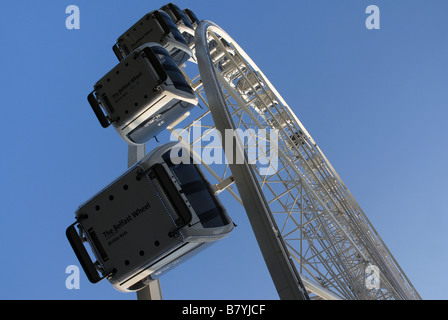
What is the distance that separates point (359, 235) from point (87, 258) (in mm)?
18299

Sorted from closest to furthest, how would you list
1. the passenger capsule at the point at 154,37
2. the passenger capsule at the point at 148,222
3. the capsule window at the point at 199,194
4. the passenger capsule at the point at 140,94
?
the passenger capsule at the point at 148,222 → the capsule window at the point at 199,194 → the passenger capsule at the point at 140,94 → the passenger capsule at the point at 154,37

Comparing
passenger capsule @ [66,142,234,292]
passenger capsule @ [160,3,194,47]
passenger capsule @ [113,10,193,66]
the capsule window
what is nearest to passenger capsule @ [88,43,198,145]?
passenger capsule @ [66,142,234,292]

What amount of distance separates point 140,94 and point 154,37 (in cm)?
284

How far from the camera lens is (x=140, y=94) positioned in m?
5.71

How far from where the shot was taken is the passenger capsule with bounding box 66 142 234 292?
411 cm

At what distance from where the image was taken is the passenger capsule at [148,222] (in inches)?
162

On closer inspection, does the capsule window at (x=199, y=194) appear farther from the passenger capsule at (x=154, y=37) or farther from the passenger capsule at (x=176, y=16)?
the passenger capsule at (x=176, y=16)

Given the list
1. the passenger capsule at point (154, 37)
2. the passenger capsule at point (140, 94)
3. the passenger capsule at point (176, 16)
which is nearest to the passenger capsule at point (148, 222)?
the passenger capsule at point (140, 94)

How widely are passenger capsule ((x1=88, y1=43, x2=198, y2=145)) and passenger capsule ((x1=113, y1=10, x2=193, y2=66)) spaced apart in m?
1.93

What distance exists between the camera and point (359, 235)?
2055 centimetres

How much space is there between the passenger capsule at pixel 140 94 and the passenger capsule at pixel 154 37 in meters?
1.93
